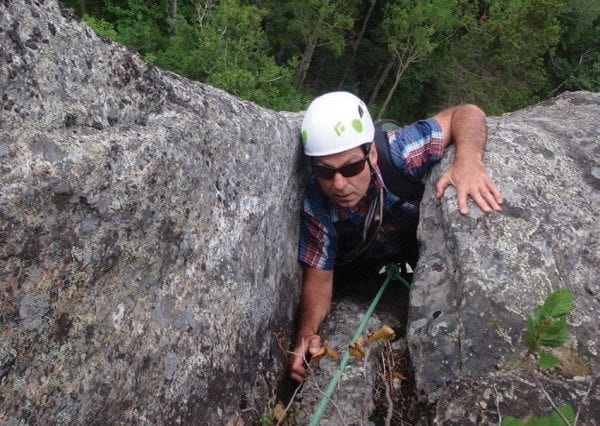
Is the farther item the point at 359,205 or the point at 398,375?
the point at 359,205

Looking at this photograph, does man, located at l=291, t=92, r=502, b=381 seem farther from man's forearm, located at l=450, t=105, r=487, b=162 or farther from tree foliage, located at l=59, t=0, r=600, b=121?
tree foliage, located at l=59, t=0, r=600, b=121

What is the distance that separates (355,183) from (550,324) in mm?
1867

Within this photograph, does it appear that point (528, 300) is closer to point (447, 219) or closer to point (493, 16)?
point (447, 219)

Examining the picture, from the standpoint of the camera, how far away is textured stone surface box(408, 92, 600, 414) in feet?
8.34

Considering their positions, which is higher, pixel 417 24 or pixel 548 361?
pixel 417 24

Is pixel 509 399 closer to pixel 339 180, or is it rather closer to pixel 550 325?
pixel 550 325

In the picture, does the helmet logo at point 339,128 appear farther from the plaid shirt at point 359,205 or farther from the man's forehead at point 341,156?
the plaid shirt at point 359,205

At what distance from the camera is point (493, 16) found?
2795 centimetres

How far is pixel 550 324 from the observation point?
1.76 meters

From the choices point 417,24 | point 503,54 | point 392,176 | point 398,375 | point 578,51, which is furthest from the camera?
point 578,51

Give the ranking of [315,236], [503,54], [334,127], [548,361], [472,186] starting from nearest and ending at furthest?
[548,361], [472,186], [334,127], [315,236], [503,54]

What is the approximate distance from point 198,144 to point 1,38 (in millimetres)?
904

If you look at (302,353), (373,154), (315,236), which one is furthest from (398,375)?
(373,154)

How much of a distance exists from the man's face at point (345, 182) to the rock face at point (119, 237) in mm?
733
